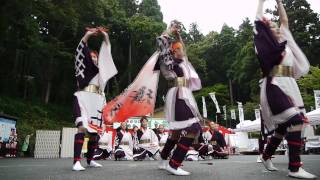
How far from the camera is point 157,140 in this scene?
48.4 ft

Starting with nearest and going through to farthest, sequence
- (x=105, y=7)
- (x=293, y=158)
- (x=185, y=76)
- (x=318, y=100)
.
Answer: (x=293, y=158) < (x=185, y=76) < (x=318, y=100) < (x=105, y=7)

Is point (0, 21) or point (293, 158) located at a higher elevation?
point (0, 21)

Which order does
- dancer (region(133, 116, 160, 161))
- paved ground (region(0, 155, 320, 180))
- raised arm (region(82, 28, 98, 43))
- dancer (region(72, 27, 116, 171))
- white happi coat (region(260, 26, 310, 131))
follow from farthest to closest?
dancer (region(133, 116, 160, 161)) → raised arm (region(82, 28, 98, 43)) → dancer (region(72, 27, 116, 171)) → white happi coat (region(260, 26, 310, 131)) → paved ground (region(0, 155, 320, 180))

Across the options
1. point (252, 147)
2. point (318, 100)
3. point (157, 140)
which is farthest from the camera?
point (252, 147)

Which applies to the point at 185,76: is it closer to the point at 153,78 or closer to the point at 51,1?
the point at 153,78

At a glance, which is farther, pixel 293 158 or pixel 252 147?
pixel 252 147

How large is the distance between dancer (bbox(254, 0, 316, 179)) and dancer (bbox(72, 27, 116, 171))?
291 cm

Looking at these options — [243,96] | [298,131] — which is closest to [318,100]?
[298,131]

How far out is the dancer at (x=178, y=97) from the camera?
17.6ft

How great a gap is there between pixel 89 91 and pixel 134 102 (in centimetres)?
110

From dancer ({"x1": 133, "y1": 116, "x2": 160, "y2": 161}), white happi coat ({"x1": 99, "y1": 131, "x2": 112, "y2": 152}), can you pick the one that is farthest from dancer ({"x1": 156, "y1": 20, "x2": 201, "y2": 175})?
white happi coat ({"x1": 99, "y1": 131, "x2": 112, "y2": 152})

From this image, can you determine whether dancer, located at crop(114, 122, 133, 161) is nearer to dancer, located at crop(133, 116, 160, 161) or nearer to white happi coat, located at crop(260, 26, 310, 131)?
dancer, located at crop(133, 116, 160, 161)

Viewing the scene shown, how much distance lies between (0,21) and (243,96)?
3961 centimetres

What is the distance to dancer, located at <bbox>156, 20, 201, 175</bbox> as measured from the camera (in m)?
5.37
